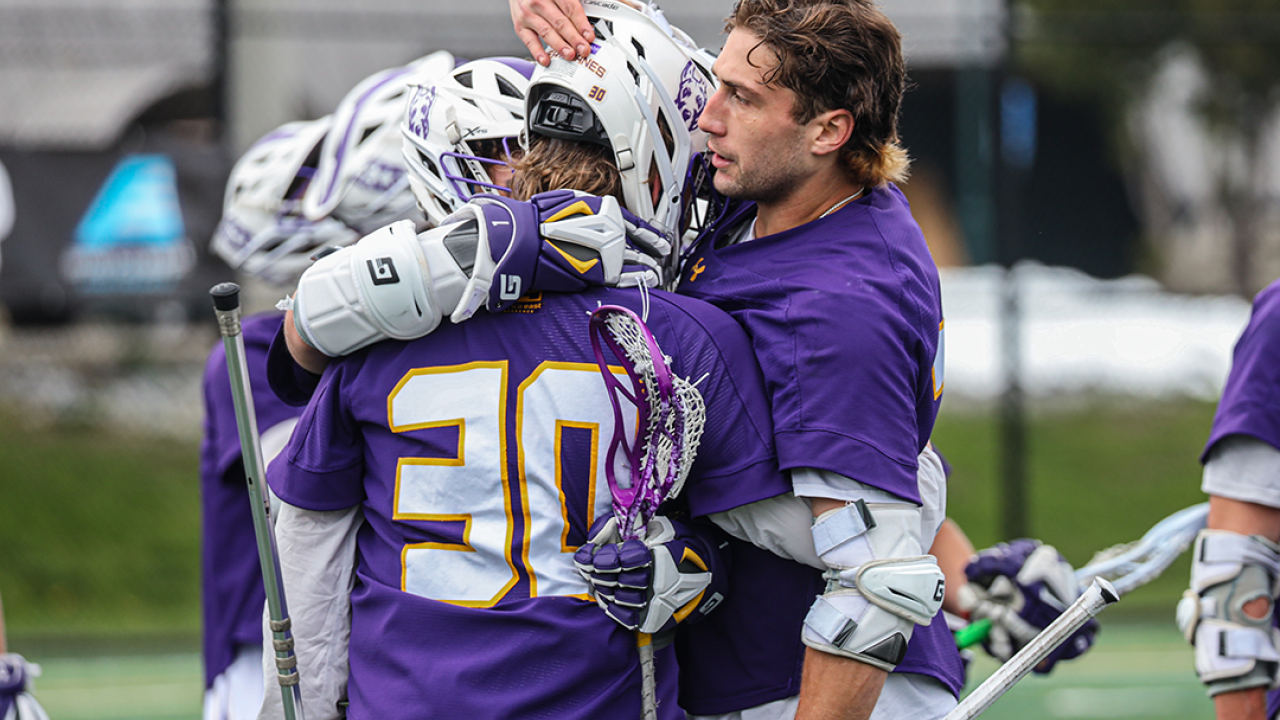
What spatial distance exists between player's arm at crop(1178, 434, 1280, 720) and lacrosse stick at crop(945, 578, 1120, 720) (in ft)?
3.39

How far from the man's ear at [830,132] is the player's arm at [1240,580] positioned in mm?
1408

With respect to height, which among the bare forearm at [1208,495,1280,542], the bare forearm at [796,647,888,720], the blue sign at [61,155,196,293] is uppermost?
the bare forearm at [796,647,888,720]

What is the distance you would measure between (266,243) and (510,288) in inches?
71.7

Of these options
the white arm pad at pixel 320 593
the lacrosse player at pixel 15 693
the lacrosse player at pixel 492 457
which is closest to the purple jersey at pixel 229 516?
the lacrosse player at pixel 15 693

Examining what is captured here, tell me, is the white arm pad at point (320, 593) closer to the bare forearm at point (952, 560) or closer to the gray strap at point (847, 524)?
the gray strap at point (847, 524)

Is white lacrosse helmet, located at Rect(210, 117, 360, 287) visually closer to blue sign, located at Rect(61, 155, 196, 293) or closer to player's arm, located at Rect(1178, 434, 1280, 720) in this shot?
player's arm, located at Rect(1178, 434, 1280, 720)

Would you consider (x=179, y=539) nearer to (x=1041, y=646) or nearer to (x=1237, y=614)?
(x=1237, y=614)

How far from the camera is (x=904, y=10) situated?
11.6 m

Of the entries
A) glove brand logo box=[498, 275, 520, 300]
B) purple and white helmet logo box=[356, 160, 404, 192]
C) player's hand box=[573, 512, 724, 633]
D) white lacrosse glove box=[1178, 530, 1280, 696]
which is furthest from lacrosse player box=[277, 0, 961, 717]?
purple and white helmet logo box=[356, 160, 404, 192]

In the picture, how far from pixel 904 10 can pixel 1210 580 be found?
355 inches

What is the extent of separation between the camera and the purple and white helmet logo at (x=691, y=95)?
297cm

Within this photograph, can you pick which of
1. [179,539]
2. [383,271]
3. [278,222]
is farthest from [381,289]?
[179,539]

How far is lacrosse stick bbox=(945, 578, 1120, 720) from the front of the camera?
2.51 m

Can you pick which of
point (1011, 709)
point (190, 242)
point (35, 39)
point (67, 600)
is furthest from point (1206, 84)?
point (67, 600)
